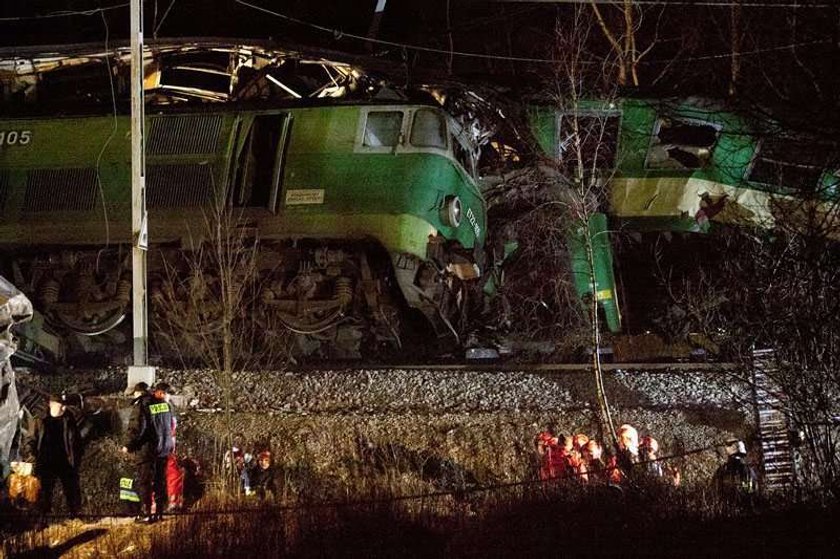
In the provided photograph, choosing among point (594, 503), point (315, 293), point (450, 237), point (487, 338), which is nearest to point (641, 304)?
point (487, 338)

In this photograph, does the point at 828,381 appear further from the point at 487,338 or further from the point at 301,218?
the point at 301,218

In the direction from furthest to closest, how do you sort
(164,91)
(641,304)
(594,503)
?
(641,304) < (164,91) < (594,503)

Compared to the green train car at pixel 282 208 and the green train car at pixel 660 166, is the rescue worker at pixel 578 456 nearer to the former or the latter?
the green train car at pixel 282 208

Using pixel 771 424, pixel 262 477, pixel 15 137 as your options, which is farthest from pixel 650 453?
pixel 15 137

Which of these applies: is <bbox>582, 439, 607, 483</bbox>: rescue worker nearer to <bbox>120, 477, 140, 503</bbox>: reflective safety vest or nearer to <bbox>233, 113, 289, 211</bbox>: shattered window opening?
<bbox>120, 477, 140, 503</bbox>: reflective safety vest

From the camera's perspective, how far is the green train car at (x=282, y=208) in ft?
41.4

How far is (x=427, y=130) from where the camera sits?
12.8 m

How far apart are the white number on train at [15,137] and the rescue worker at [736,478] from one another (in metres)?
12.0

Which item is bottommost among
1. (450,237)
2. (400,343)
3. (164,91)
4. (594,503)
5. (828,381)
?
(594,503)

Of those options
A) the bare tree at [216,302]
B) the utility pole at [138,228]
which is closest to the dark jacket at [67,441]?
the utility pole at [138,228]

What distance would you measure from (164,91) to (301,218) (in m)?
3.48

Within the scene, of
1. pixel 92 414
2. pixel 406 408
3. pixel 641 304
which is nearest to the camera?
pixel 92 414

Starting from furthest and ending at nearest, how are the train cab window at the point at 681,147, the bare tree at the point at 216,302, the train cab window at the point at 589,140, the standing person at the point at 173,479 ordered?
the train cab window at the point at 681,147
the train cab window at the point at 589,140
the bare tree at the point at 216,302
the standing person at the point at 173,479

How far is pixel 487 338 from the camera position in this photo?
14133 mm
